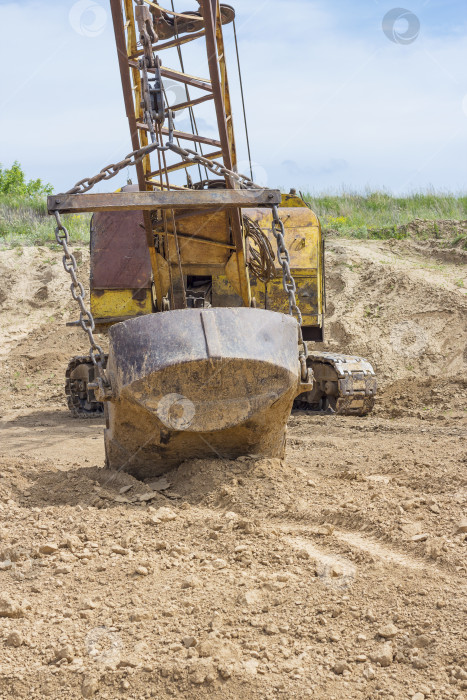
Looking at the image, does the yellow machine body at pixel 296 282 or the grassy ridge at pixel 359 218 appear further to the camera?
the grassy ridge at pixel 359 218

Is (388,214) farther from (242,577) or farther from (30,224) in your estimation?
(242,577)

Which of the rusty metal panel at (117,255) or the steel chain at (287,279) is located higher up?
the rusty metal panel at (117,255)

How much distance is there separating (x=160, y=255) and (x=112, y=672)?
4407 millimetres

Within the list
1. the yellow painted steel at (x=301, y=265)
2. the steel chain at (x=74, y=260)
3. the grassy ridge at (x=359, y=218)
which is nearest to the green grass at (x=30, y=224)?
the grassy ridge at (x=359, y=218)

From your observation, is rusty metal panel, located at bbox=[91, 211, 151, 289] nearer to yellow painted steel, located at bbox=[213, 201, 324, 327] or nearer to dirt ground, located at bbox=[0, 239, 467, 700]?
yellow painted steel, located at bbox=[213, 201, 324, 327]

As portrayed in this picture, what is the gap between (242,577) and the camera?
3.39 metres

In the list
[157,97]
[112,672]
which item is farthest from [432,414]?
[112,672]

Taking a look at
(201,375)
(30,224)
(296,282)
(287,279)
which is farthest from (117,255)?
(30,224)

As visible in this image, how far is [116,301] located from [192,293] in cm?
152

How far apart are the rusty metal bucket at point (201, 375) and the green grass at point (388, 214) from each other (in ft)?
39.7

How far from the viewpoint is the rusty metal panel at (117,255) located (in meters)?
8.62

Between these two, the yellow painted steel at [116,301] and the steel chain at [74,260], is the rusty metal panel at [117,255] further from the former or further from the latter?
the steel chain at [74,260]

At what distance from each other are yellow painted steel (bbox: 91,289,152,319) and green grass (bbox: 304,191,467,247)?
29.5 feet

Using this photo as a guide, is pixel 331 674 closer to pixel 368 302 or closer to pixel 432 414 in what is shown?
pixel 432 414
